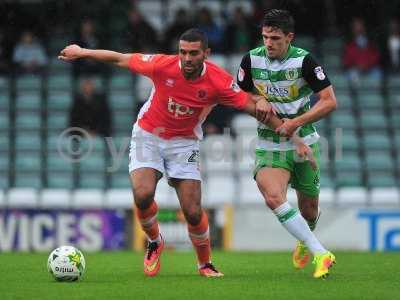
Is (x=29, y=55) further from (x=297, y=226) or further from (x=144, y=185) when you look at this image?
(x=297, y=226)

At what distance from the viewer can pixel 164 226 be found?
15.1 metres

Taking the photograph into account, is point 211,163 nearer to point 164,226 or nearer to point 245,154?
point 245,154

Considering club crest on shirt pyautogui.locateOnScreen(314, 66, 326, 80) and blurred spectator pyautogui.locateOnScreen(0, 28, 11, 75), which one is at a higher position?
blurred spectator pyautogui.locateOnScreen(0, 28, 11, 75)

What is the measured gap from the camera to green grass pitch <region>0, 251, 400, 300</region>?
305 inches

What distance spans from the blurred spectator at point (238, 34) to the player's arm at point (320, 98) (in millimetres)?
9133

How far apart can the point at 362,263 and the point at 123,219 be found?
15.8ft

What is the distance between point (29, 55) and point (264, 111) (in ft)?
32.4

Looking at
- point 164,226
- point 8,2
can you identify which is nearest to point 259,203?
point 164,226

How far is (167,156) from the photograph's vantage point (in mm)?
9406

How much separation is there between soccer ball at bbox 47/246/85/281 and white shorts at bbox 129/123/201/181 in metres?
1.07

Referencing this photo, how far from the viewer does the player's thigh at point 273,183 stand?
892cm

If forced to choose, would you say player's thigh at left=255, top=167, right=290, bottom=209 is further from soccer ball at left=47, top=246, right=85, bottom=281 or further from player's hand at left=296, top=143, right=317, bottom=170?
soccer ball at left=47, top=246, right=85, bottom=281

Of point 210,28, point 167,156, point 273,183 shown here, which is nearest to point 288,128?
point 273,183

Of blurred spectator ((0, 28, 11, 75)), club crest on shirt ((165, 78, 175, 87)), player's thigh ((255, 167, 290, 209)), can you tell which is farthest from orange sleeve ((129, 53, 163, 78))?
blurred spectator ((0, 28, 11, 75))
